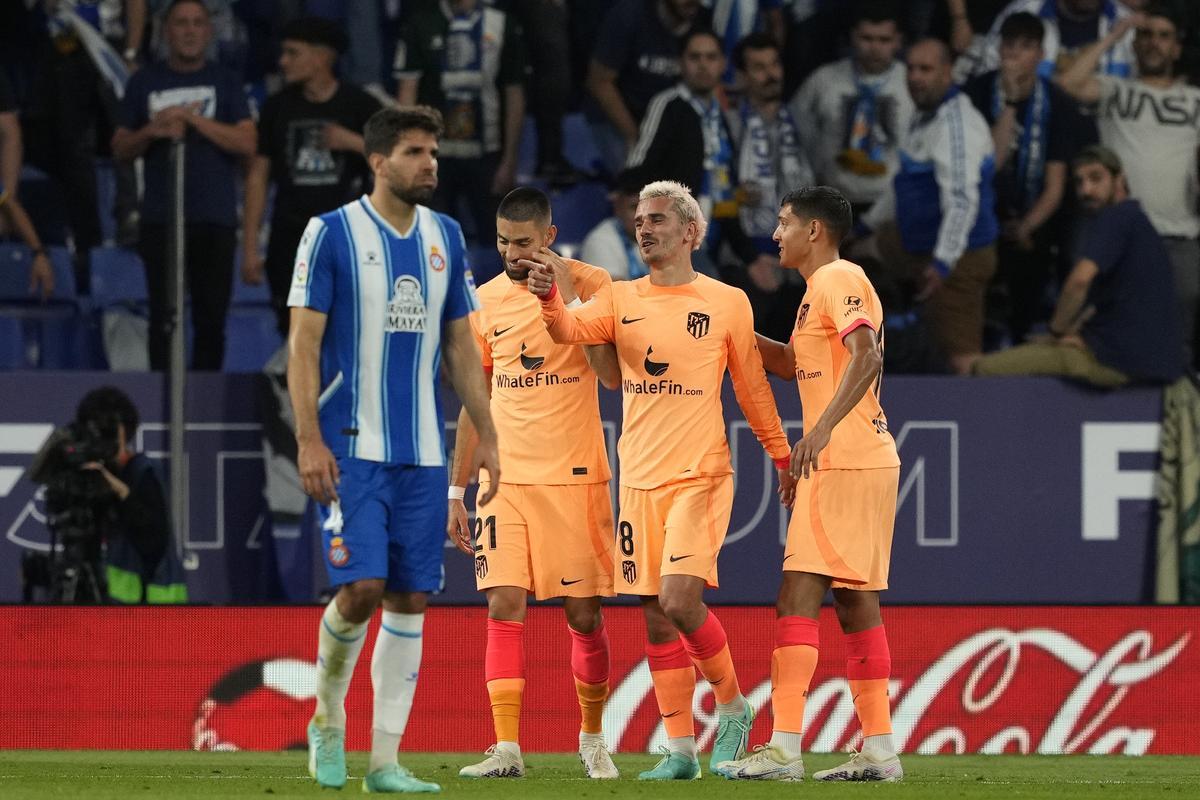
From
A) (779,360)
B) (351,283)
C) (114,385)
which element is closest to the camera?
(351,283)

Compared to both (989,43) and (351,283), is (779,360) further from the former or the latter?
(989,43)

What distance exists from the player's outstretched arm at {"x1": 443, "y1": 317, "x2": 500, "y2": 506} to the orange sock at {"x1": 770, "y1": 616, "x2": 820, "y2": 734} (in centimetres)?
141

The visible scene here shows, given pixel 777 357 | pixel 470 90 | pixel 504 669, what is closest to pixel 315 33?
pixel 470 90

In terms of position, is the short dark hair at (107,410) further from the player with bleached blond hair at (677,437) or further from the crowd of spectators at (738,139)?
the player with bleached blond hair at (677,437)

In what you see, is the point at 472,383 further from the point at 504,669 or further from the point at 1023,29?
the point at 1023,29

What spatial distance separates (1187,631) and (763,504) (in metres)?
2.51

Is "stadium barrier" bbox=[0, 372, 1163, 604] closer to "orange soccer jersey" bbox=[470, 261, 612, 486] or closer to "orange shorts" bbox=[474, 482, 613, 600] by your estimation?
"orange soccer jersey" bbox=[470, 261, 612, 486]

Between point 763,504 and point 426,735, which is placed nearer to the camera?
point 426,735

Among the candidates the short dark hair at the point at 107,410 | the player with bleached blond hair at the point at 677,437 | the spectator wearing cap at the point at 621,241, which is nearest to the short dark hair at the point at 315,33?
the spectator wearing cap at the point at 621,241

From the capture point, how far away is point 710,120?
1202 cm

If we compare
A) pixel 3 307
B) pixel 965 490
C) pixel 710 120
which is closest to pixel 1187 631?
pixel 965 490

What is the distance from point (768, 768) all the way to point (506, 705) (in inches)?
42.0

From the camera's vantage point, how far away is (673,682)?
25.5 ft

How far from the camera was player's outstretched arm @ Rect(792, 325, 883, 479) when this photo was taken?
7191mm
